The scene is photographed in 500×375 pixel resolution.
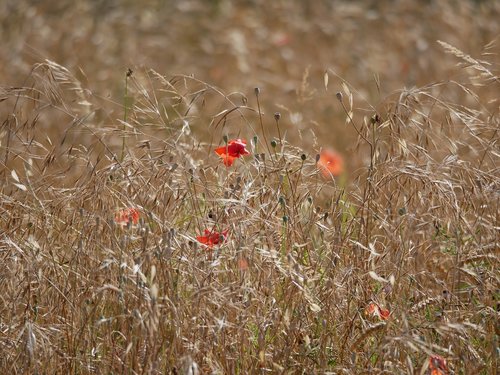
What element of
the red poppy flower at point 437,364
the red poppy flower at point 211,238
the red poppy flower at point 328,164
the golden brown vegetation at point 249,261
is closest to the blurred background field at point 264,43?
the red poppy flower at point 328,164

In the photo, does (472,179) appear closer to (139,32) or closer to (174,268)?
(174,268)

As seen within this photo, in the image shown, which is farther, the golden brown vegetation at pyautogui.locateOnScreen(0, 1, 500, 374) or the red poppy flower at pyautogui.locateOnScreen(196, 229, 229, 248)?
the red poppy flower at pyautogui.locateOnScreen(196, 229, 229, 248)

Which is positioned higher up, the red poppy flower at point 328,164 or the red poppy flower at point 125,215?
the red poppy flower at point 125,215

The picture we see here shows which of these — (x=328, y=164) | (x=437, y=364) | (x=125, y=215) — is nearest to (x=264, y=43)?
(x=328, y=164)

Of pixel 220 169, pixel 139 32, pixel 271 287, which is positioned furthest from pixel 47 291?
pixel 139 32

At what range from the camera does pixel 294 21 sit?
6.80 m

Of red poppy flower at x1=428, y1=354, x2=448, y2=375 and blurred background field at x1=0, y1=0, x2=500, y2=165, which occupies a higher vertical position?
red poppy flower at x1=428, y1=354, x2=448, y2=375

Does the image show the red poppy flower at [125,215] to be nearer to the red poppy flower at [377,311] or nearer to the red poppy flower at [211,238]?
the red poppy flower at [211,238]

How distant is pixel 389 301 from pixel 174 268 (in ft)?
1.64

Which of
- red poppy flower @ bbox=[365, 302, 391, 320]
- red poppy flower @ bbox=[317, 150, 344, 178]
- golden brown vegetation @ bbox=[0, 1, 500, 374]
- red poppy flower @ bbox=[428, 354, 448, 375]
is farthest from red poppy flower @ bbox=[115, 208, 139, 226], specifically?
red poppy flower @ bbox=[428, 354, 448, 375]

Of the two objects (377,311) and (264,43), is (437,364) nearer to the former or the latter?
(377,311)

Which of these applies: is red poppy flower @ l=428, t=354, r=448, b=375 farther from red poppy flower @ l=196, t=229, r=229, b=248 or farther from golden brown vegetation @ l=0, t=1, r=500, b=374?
red poppy flower @ l=196, t=229, r=229, b=248

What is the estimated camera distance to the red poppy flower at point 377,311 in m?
2.17

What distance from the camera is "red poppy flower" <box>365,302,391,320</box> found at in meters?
2.17
